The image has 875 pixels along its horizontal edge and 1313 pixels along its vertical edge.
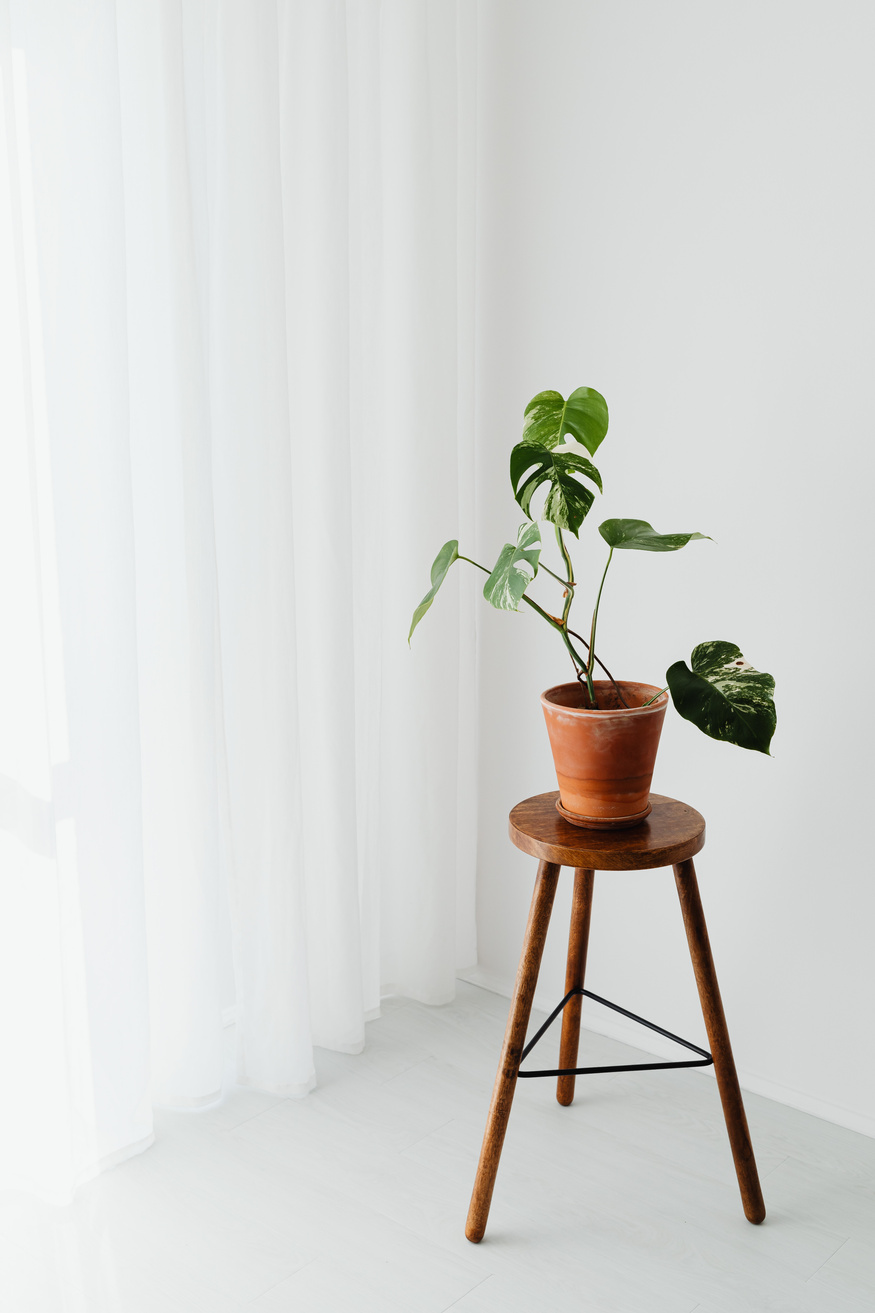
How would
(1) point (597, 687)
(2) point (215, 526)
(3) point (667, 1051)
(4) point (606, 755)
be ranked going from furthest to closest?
(3) point (667, 1051), (2) point (215, 526), (1) point (597, 687), (4) point (606, 755)

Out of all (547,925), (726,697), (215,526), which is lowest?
(547,925)

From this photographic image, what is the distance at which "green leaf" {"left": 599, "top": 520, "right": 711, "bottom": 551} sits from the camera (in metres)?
1.30

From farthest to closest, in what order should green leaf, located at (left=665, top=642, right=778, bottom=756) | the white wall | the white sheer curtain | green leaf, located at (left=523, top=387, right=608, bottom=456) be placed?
the white wall
the white sheer curtain
green leaf, located at (left=523, top=387, right=608, bottom=456)
green leaf, located at (left=665, top=642, right=778, bottom=756)

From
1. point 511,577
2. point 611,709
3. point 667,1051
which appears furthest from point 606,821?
point 667,1051

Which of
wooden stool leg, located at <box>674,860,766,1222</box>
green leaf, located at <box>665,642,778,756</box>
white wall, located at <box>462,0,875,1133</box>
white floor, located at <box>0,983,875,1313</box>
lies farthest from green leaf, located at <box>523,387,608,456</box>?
white floor, located at <box>0,983,875,1313</box>

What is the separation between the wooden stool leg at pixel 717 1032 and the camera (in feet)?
4.71

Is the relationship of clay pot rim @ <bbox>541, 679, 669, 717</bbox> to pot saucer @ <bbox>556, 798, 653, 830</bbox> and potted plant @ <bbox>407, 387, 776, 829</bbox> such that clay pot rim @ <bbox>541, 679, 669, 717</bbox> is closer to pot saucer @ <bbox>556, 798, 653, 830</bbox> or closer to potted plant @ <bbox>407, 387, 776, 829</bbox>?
potted plant @ <bbox>407, 387, 776, 829</bbox>

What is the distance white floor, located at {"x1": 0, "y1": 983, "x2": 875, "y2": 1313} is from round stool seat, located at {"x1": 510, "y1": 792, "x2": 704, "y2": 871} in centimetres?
53

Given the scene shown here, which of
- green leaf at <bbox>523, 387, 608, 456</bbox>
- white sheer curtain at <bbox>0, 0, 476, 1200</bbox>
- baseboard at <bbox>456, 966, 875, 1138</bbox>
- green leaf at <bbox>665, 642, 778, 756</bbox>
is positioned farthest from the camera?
baseboard at <bbox>456, 966, 875, 1138</bbox>

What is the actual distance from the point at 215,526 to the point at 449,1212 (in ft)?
3.49

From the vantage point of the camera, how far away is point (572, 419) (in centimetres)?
135

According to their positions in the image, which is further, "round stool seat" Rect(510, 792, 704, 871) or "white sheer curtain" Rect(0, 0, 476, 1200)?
"white sheer curtain" Rect(0, 0, 476, 1200)

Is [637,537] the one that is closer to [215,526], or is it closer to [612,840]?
[612,840]

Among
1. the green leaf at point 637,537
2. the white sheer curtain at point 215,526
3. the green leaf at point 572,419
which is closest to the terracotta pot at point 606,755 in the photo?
the green leaf at point 637,537
